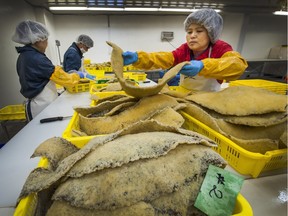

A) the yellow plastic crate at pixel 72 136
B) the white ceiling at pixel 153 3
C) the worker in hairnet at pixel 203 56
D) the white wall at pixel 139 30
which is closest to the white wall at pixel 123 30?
the white wall at pixel 139 30

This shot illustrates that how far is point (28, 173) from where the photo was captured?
2.16ft

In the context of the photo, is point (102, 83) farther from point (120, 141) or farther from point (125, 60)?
point (120, 141)

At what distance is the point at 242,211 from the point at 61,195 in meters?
0.35

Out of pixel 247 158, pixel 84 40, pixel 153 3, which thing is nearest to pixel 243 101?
pixel 247 158

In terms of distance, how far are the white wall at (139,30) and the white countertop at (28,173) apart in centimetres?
298

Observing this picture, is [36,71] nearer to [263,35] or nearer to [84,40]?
[84,40]

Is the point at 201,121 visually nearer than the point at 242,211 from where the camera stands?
No

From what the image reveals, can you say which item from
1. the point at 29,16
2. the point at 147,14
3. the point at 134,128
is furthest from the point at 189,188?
the point at 147,14

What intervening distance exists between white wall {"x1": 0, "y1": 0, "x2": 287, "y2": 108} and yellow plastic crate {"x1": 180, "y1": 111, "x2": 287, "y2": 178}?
3853 millimetres

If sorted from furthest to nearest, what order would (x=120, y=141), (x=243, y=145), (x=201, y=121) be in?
(x=201, y=121) < (x=243, y=145) < (x=120, y=141)

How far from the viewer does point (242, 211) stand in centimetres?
31

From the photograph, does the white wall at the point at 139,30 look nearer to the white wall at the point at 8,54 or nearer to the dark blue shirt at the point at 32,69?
the white wall at the point at 8,54

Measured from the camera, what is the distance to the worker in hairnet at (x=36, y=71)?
1.67 m

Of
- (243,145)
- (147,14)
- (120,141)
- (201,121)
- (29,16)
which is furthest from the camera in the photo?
(147,14)
